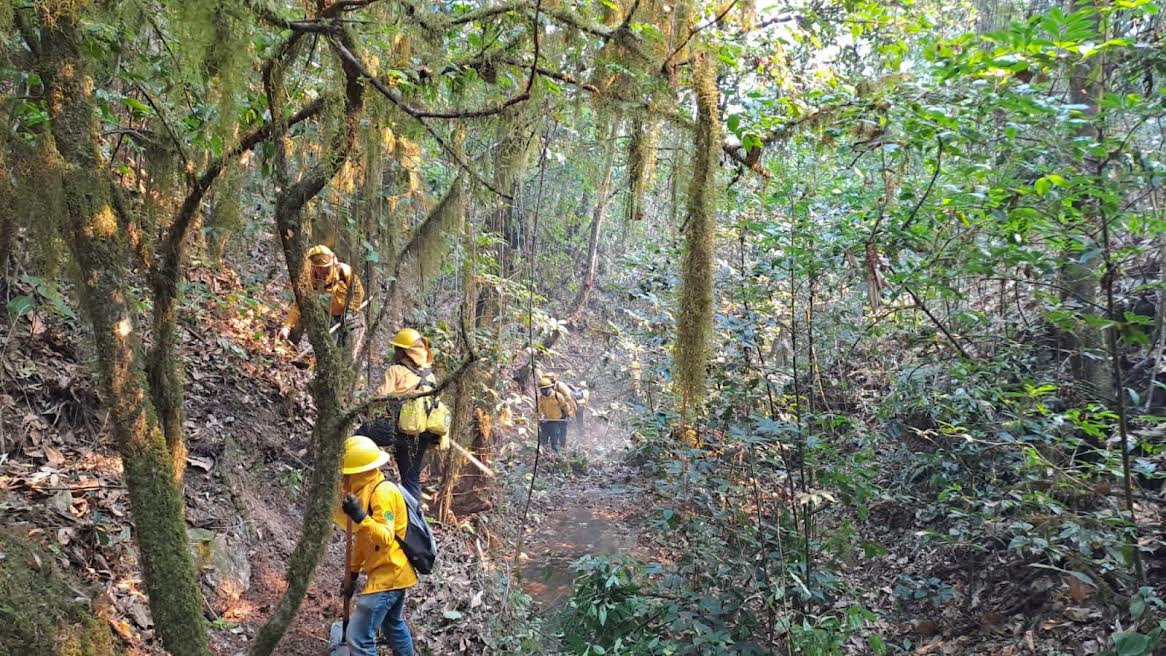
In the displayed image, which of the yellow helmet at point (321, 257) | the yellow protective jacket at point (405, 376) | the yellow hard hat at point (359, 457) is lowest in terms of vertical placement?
the yellow hard hat at point (359, 457)

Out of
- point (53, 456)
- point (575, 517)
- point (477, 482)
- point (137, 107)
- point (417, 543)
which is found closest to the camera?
point (137, 107)

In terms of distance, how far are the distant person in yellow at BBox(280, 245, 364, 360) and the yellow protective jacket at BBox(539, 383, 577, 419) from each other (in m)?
4.92

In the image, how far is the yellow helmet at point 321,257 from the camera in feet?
23.1

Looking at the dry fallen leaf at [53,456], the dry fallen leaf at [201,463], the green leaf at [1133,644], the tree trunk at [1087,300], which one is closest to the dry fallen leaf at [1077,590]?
the tree trunk at [1087,300]

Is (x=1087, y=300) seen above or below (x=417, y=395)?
above

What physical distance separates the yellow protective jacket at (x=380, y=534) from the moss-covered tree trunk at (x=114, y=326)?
1.26 metres

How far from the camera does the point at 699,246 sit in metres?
5.11

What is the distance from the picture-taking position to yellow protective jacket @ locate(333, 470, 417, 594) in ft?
14.7

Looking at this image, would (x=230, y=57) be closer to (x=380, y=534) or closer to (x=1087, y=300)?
(x=380, y=534)

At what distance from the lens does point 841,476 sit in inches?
205

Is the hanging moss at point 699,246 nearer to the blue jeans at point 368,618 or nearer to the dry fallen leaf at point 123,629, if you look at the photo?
the blue jeans at point 368,618

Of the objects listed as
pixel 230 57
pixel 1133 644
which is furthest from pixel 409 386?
pixel 1133 644

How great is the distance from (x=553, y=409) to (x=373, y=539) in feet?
26.5

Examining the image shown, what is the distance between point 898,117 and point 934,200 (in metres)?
1.00
